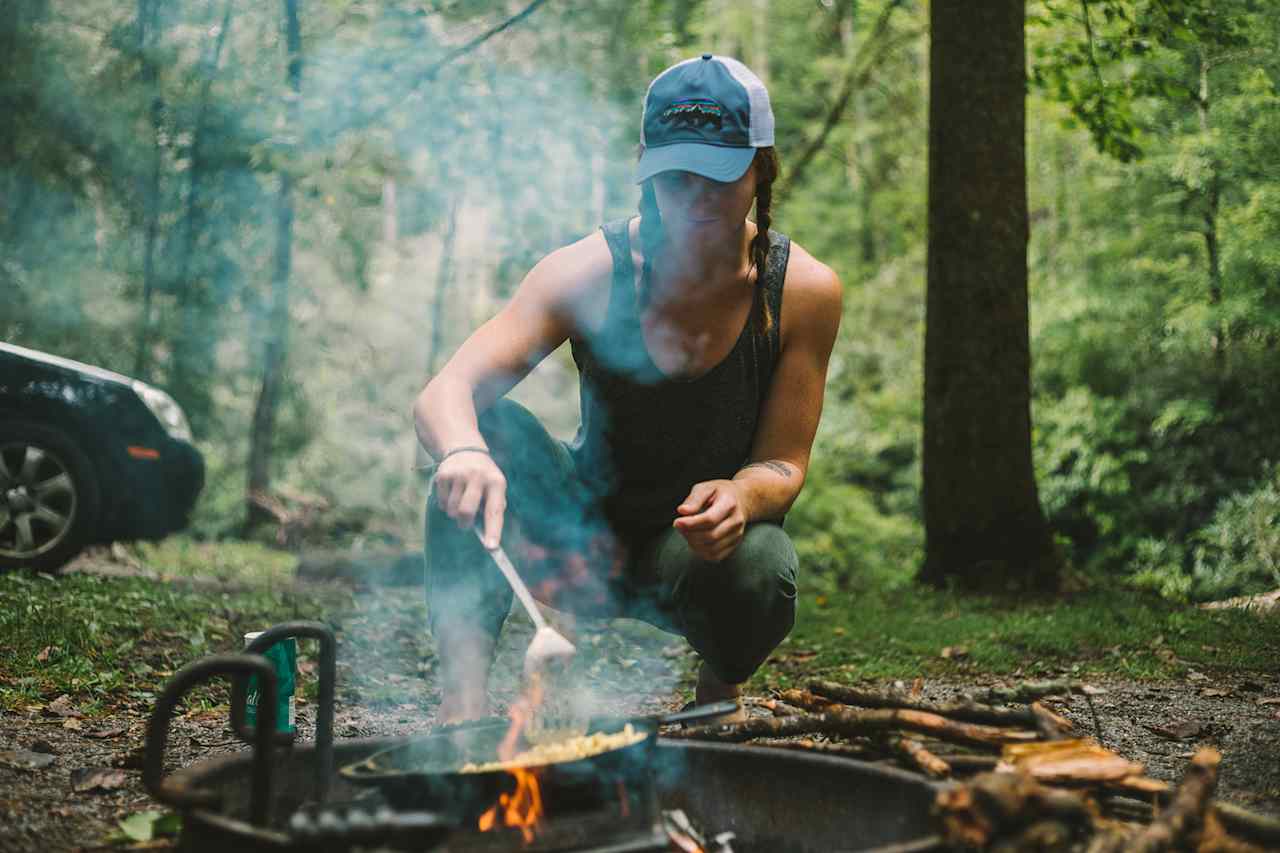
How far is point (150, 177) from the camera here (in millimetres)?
12211

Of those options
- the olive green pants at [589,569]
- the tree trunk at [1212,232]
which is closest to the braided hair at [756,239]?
the olive green pants at [589,569]

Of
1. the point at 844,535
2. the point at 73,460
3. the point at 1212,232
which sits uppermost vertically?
the point at 1212,232

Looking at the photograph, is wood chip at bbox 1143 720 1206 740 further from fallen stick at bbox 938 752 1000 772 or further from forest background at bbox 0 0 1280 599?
forest background at bbox 0 0 1280 599

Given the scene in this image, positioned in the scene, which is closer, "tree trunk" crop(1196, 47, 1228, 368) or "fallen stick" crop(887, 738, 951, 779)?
"fallen stick" crop(887, 738, 951, 779)

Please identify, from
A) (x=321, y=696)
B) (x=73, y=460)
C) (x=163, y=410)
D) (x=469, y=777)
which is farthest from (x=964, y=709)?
(x=163, y=410)

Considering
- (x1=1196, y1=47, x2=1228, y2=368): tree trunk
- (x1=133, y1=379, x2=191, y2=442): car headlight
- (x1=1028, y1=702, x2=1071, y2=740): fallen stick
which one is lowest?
(x1=1028, y1=702, x2=1071, y2=740): fallen stick

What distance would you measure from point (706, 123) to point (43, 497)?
5.33m

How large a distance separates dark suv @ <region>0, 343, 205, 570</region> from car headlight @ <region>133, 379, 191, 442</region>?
0.01 meters

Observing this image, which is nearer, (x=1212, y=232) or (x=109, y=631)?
(x=109, y=631)

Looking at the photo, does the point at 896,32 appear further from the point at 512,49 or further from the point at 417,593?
the point at 417,593

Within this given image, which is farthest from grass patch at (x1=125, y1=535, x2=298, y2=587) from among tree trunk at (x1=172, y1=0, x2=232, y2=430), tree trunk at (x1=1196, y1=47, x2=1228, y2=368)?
tree trunk at (x1=1196, y1=47, x2=1228, y2=368)

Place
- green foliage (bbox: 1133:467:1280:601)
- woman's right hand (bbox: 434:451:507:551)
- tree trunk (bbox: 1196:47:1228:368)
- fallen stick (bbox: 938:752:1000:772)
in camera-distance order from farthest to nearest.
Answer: tree trunk (bbox: 1196:47:1228:368) < green foliage (bbox: 1133:467:1280:601) < woman's right hand (bbox: 434:451:507:551) < fallen stick (bbox: 938:752:1000:772)

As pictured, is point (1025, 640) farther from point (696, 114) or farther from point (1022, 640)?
point (696, 114)

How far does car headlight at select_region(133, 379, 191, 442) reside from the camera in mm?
6633
